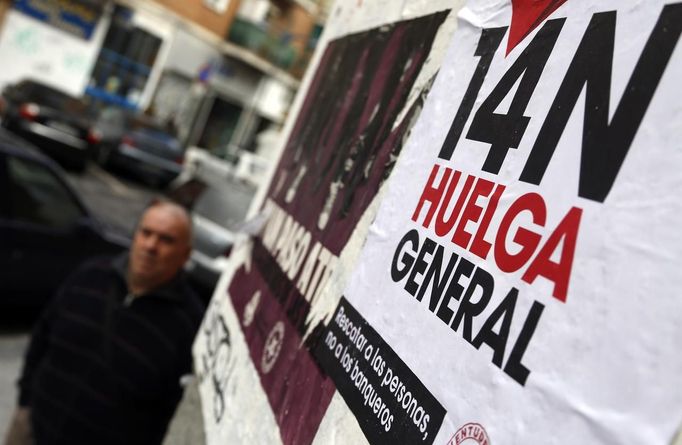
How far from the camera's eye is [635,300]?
0.68m

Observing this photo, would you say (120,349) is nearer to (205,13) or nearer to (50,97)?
(50,97)

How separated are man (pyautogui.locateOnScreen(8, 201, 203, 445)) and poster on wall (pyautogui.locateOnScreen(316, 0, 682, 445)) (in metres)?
1.76

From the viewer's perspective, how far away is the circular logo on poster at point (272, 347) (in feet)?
5.30

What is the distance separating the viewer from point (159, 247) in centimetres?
298

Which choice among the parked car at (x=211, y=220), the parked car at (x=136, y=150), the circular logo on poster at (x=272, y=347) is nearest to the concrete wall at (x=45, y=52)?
the parked car at (x=136, y=150)

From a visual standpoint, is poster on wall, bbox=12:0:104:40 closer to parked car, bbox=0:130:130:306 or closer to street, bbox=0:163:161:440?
street, bbox=0:163:161:440

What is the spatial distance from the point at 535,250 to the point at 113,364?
241cm

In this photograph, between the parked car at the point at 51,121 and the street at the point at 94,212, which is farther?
the parked car at the point at 51,121

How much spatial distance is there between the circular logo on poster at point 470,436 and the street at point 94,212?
441 cm

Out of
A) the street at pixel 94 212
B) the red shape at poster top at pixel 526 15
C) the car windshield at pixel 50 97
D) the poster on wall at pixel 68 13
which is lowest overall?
the street at pixel 94 212

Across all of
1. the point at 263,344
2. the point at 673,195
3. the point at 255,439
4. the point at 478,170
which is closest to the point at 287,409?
the point at 255,439

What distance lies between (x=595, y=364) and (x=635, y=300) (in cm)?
9

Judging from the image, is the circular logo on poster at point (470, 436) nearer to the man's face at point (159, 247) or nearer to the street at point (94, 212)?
the man's face at point (159, 247)

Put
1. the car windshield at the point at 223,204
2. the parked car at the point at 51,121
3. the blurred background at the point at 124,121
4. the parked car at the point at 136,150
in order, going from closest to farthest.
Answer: the blurred background at the point at 124,121 → the car windshield at the point at 223,204 → the parked car at the point at 51,121 → the parked car at the point at 136,150
